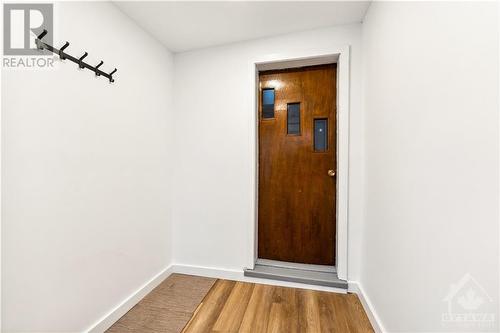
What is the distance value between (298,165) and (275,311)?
133 centimetres

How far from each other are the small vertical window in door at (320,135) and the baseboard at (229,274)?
51.9 inches

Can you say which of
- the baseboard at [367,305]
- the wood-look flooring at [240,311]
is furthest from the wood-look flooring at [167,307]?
the baseboard at [367,305]

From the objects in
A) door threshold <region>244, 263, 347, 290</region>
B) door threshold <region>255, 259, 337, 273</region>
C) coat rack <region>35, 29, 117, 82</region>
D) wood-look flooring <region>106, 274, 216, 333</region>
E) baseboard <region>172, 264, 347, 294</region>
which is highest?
coat rack <region>35, 29, 117, 82</region>

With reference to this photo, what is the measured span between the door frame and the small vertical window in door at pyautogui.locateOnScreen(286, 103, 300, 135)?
0.36 meters

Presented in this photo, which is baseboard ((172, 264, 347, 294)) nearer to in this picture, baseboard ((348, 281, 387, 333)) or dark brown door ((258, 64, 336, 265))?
baseboard ((348, 281, 387, 333))

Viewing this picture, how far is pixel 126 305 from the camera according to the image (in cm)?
174

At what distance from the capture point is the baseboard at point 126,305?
151cm

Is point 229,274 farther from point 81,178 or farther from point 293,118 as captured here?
point 293,118

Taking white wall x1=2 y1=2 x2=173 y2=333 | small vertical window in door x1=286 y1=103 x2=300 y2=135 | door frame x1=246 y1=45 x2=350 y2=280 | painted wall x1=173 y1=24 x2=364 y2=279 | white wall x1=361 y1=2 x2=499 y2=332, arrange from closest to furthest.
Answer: white wall x1=361 y1=2 x2=499 y2=332, white wall x1=2 y1=2 x2=173 y2=333, door frame x1=246 y1=45 x2=350 y2=280, painted wall x1=173 y1=24 x2=364 y2=279, small vertical window in door x1=286 y1=103 x2=300 y2=135

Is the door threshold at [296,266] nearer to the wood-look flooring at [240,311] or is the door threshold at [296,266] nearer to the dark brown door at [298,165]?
the dark brown door at [298,165]

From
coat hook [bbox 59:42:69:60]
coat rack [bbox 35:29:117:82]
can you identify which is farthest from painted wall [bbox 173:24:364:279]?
coat hook [bbox 59:42:69:60]

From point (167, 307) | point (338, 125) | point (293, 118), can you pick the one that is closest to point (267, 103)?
point (293, 118)

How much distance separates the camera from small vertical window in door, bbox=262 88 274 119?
94.4 inches

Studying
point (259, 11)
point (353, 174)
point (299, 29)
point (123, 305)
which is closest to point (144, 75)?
point (259, 11)
